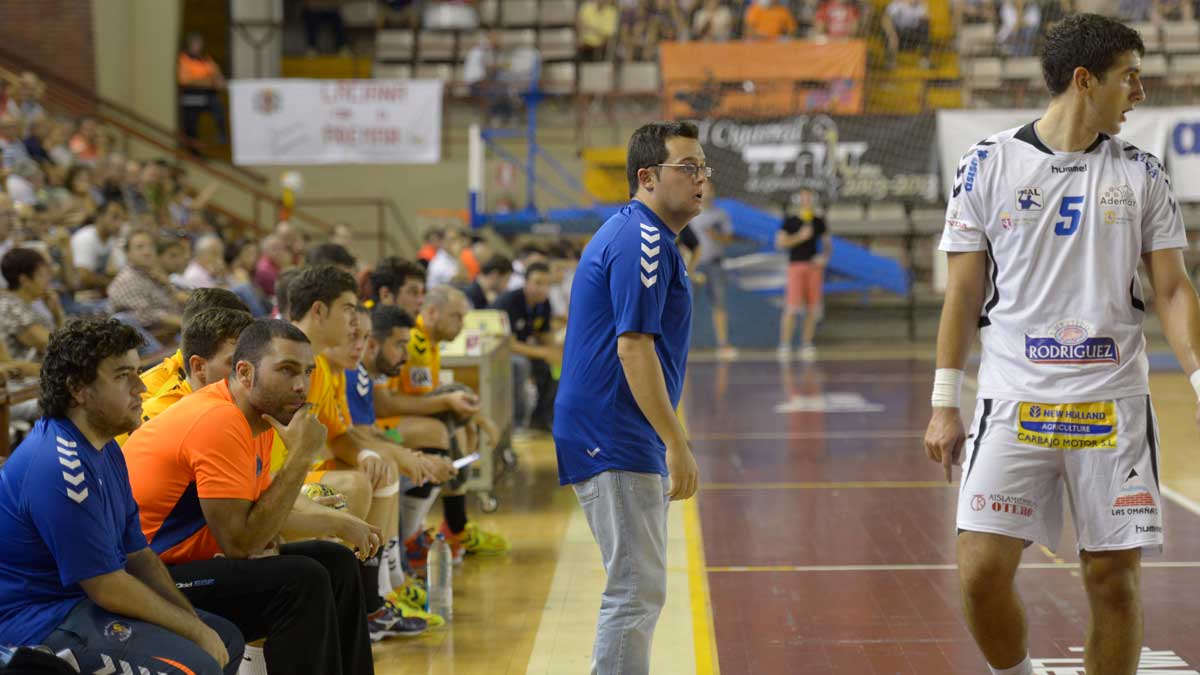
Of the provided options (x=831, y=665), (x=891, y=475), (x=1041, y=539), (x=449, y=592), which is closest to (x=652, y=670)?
(x=831, y=665)

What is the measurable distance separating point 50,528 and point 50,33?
19.4 m

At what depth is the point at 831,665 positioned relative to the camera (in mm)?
5238

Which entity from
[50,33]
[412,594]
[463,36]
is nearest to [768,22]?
[463,36]

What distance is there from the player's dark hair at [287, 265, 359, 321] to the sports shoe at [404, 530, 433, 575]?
75.0 inches

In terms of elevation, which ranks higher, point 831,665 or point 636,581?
point 636,581

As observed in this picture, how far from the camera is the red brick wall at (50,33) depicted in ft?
68.0

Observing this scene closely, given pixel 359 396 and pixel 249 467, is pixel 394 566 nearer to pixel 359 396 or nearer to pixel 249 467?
pixel 359 396

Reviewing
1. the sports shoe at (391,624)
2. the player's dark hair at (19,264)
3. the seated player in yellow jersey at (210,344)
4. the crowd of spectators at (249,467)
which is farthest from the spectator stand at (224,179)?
the seated player in yellow jersey at (210,344)

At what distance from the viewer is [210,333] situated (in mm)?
4395

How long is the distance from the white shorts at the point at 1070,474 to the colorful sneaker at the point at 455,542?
3683 mm

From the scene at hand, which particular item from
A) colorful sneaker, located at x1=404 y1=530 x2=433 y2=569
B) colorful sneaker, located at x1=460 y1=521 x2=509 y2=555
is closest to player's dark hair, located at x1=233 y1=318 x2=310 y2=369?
colorful sneaker, located at x1=404 y1=530 x2=433 y2=569

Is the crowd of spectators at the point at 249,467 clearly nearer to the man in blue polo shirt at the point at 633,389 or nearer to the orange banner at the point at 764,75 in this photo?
the man in blue polo shirt at the point at 633,389

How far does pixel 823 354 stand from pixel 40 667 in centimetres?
1550

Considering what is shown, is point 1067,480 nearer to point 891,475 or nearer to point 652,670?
point 652,670
